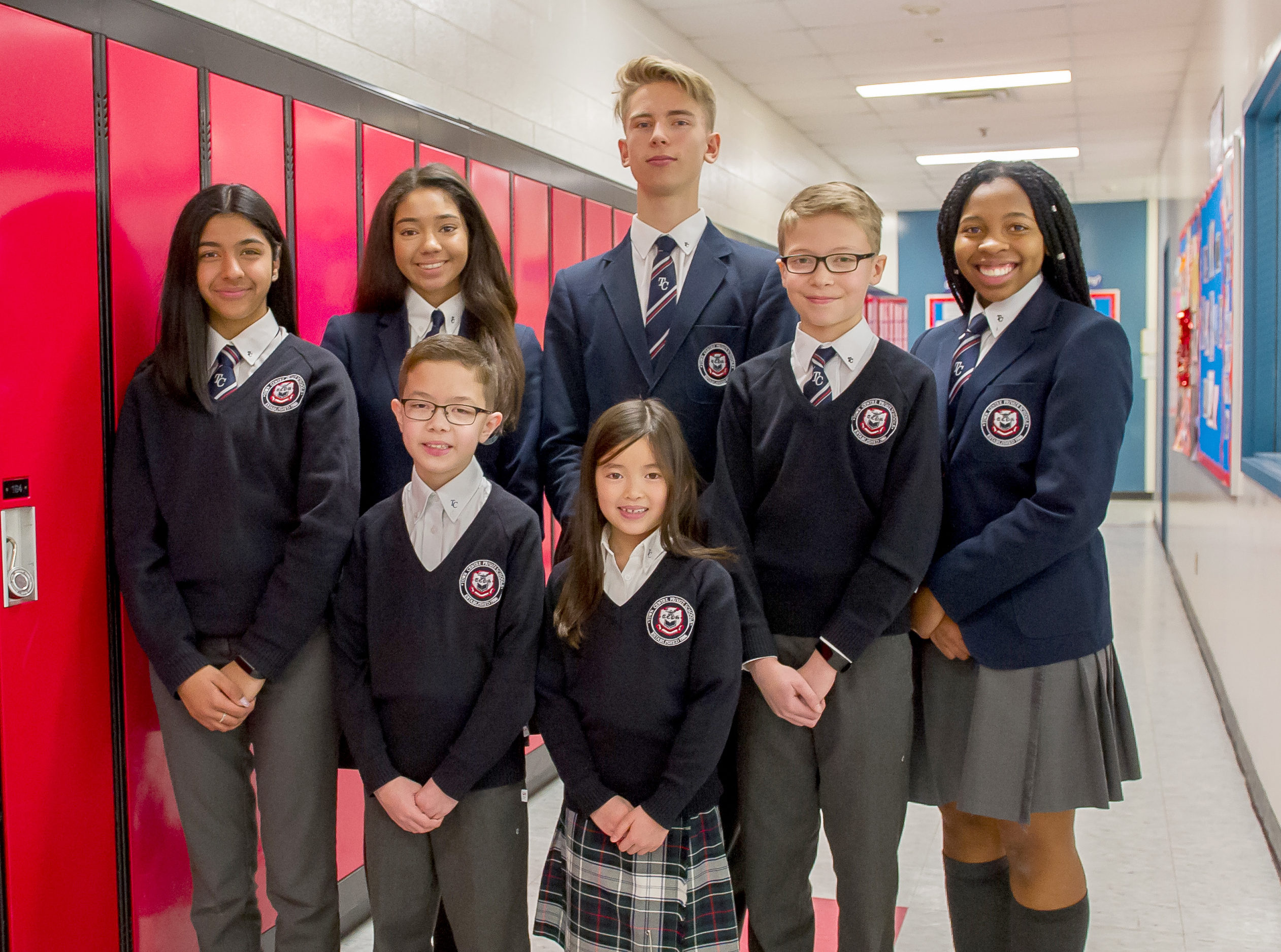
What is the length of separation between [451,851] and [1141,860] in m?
2.23

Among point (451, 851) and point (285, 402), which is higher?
point (285, 402)

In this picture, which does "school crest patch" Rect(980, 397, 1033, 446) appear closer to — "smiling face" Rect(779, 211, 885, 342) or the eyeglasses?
"smiling face" Rect(779, 211, 885, 342)

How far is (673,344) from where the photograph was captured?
1942 millimetres

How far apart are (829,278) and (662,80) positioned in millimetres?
503

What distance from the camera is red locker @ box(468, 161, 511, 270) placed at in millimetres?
3281

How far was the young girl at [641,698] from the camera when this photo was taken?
1737mm

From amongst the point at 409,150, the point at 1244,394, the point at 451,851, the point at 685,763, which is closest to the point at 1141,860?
the point at 1244,394

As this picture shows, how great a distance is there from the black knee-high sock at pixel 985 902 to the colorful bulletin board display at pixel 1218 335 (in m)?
2.59

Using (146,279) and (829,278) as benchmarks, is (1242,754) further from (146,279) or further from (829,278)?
(146,279)

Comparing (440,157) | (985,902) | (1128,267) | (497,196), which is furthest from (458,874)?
(1128,267)

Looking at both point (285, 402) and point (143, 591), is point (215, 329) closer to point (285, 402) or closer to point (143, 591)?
point (285, 402)

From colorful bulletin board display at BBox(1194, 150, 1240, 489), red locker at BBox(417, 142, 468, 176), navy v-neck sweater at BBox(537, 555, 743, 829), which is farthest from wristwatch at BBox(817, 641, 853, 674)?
colorful bulletin board display at BBox(1194, 150, 1240, 489)

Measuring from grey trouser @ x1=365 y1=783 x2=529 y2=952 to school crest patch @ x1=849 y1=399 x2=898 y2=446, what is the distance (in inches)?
33.6

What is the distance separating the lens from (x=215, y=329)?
1959 millimetres
